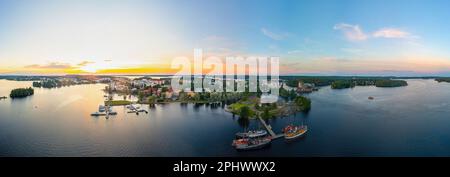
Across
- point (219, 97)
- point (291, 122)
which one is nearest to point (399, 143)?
point (291, 122)

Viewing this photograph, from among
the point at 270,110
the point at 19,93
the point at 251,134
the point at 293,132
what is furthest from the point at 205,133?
the point at 19,93

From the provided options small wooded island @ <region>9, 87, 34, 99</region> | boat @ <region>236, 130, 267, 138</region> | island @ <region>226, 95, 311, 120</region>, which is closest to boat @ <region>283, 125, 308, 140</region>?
boat @ <region>236, 130, 267, 138</region>

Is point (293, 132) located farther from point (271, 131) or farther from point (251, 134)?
point (251, 134)

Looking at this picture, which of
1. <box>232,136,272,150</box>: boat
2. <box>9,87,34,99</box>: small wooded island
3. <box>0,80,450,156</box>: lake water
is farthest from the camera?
<box>9,87,34,99</box>: small wooded island

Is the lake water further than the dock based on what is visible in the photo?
No

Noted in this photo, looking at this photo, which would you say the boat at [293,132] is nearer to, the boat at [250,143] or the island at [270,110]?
the boat at [250,143]

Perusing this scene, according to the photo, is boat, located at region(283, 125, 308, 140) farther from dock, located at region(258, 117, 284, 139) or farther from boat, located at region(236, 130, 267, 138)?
boat, located at region(236, 130, 267, 138)
